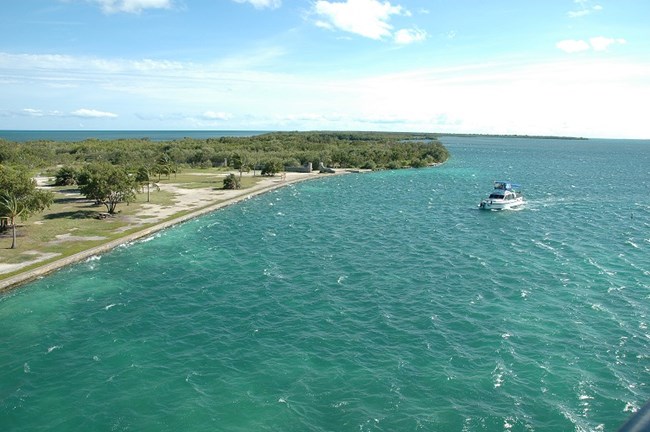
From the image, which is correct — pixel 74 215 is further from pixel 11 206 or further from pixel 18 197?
pixel 11 206

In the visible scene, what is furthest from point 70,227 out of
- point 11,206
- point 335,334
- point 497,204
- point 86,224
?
point 497,204

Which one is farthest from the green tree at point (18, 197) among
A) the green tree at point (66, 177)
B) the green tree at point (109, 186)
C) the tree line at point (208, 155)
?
the tree line at point (208, 155)

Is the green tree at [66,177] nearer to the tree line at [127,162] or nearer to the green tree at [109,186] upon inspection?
the tree line at [127,162]

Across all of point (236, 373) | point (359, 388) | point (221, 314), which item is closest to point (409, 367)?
point (359, 388)

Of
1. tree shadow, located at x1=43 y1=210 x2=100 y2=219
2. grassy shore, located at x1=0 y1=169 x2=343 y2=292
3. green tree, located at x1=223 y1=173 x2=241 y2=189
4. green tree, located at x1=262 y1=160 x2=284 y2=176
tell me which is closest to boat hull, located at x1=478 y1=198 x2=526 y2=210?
grassy shore, located at x1=0 y1=169 x2=343 y2=292

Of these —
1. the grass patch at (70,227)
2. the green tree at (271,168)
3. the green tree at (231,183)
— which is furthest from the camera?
the green tree at (271,168)

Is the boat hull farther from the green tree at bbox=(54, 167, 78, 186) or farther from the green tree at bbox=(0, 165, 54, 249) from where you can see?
the green tree at bbox=(54, 167, 78, 186)

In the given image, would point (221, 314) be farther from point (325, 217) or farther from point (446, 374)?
point (325, 217)
